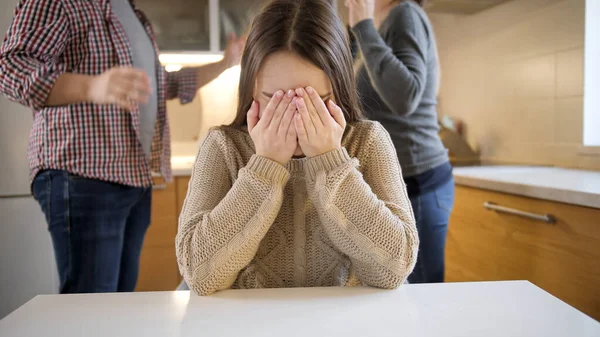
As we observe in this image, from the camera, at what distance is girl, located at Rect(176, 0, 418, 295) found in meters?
0.73

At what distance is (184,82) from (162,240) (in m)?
1.06

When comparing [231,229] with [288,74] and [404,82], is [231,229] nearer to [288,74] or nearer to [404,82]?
[288,74]

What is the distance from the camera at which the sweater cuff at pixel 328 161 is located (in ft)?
2.47

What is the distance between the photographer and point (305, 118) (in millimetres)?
757

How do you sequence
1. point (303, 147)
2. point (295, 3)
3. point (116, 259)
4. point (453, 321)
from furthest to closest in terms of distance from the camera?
1. point (116, 259)
2. point (295, 3)
3. point (303, 147)
4. point (453, 321)

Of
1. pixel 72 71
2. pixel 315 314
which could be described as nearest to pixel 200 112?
pixel 72 71

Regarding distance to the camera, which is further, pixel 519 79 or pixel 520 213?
pixel 519 79

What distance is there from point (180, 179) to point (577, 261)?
161cm

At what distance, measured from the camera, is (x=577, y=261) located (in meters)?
1.24

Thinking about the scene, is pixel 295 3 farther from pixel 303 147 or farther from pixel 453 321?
pixel 453 321

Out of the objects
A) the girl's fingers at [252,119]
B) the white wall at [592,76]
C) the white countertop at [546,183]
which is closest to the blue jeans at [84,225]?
the girl's fingers at [252,119]

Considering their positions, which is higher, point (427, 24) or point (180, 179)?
point (427, 24)

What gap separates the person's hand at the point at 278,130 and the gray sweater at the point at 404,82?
48 centimetres

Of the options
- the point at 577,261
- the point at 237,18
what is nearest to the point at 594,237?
the point at 577,261
